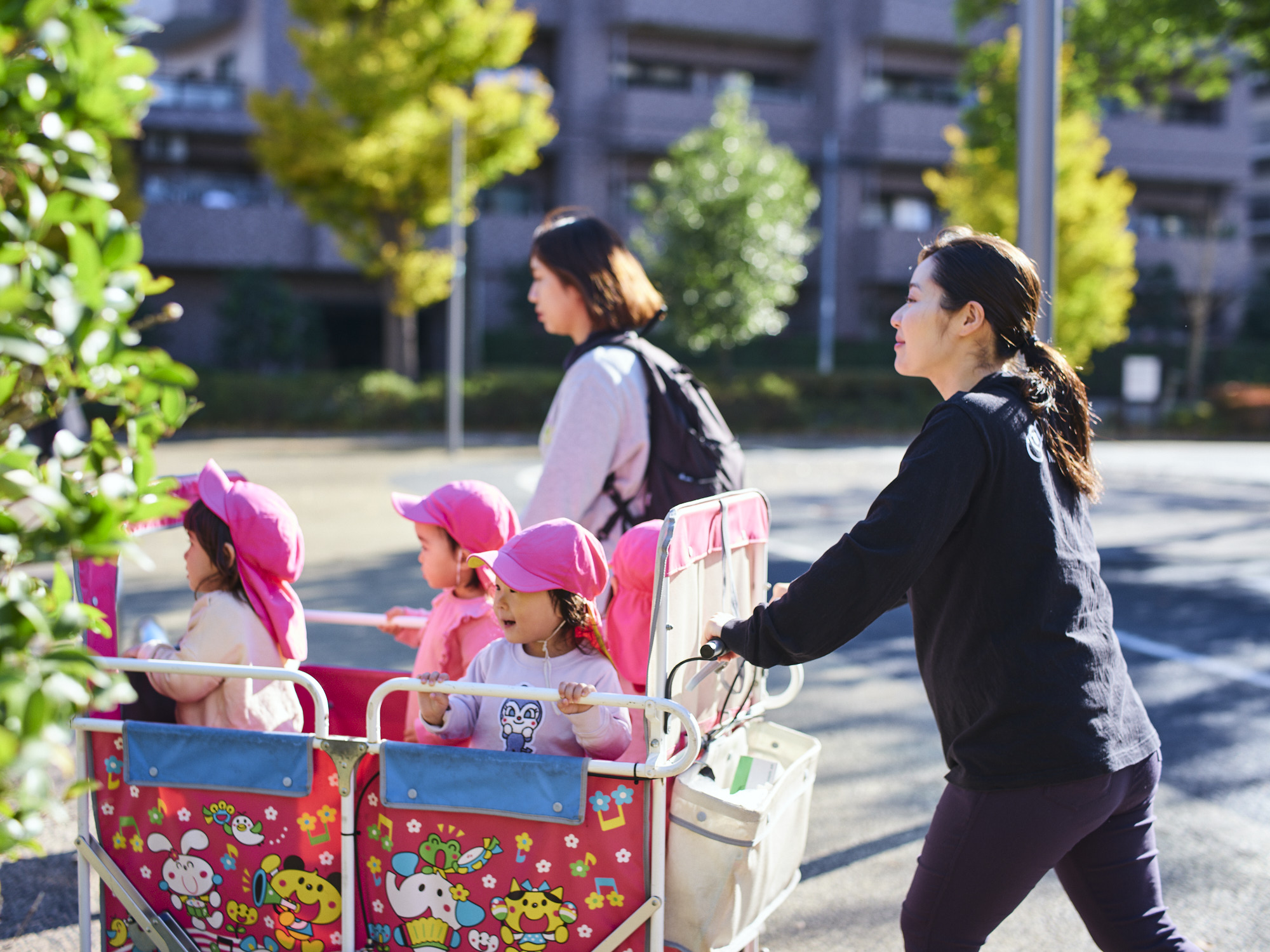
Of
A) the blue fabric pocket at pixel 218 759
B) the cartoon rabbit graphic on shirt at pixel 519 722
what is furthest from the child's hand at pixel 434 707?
the blue fabric pocket at pixel 218 759

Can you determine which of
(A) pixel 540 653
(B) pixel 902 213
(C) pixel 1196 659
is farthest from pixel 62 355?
(B) pixel 902 213

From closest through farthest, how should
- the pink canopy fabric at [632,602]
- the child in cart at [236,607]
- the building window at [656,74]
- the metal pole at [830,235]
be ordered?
1. the pink canopy fabric at [632,602]
2. the child in cart at [236,607]
3. the metal pole at [830,235]
4. the building window at [656,74]

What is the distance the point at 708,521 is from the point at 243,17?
32.6m

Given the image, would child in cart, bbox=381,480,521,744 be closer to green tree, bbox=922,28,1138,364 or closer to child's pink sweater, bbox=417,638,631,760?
child's pink sweater, bbox=417,638,631,760

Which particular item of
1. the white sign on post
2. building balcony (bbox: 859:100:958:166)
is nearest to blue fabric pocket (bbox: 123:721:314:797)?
the white sign on post

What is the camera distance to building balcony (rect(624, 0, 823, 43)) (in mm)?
31766

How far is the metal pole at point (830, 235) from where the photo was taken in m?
32.9

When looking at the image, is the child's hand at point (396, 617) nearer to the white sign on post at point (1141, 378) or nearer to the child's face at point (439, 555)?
the child's face at point (439, 555)

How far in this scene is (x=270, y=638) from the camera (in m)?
3.12

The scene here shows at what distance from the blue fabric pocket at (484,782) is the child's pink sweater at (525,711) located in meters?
0.22

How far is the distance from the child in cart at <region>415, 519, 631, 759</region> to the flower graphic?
0.48 m

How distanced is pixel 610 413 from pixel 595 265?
0.49m

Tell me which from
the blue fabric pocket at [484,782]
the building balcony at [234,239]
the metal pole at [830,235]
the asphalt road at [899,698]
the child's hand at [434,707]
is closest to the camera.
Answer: the blue fabric pocket at [484,782]

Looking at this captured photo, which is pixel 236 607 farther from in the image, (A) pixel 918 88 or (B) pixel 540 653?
(A) pixel 918 88
